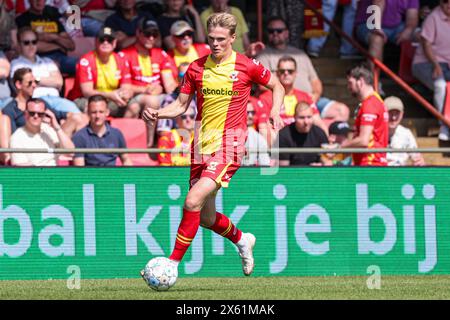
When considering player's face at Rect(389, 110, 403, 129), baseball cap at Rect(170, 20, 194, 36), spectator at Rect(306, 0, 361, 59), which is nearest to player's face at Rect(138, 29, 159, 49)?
baseball cap at Rect(170, 20, 194, 36)

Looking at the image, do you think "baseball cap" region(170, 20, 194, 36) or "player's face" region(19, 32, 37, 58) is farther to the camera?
"baseball cap" region(170, 20, 194, 36)

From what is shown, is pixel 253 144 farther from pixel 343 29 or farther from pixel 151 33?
pixel 343 29

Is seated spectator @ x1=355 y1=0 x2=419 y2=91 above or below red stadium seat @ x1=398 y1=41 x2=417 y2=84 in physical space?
above

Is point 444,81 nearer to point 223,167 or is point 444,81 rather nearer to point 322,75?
point 322,75

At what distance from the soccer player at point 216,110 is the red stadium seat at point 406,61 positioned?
674 cm

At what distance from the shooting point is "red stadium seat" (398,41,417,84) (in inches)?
698

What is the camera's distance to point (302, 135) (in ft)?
49.0

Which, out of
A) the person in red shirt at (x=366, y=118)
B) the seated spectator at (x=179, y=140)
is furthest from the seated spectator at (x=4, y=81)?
the person in red shirt at (x=366, y=118)

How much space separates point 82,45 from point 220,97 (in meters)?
6.16

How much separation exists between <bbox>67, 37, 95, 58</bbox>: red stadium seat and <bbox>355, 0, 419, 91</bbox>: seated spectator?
3.82 metres

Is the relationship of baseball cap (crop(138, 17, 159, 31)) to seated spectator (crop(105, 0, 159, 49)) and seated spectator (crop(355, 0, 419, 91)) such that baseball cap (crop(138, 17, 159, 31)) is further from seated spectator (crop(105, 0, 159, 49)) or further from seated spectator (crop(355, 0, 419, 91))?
seated spectator (crop(355, 0, 419, 91))

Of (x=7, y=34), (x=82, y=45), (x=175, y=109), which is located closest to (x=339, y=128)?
(x=82, y=45)

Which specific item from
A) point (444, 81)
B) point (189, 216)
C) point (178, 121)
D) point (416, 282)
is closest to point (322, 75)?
point (444, 81)

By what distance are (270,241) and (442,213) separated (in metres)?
1.88
